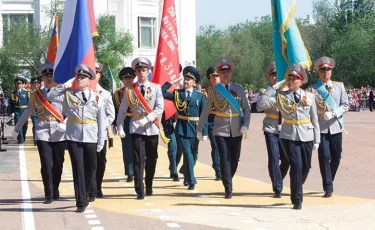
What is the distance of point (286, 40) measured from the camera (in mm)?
13391

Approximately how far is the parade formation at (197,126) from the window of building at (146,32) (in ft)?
161

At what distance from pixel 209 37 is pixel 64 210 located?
117m

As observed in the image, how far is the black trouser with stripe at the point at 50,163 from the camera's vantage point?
1308 centimetres

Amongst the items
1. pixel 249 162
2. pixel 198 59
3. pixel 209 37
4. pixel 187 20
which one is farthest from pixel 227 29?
pixel 249 162

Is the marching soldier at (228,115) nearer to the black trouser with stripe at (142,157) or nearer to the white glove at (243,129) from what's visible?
the white glove at (243,129)

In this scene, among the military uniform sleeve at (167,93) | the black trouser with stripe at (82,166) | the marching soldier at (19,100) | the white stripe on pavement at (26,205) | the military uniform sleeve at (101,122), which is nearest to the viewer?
the white stripe on pavement at (26,205)

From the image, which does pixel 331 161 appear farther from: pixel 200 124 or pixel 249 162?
pixel 249 162

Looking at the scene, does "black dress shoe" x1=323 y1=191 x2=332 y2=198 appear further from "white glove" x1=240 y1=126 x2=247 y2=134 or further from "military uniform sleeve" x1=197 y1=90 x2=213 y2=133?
"military uniform sleeve" x1=197 y1=90 x2=213 y2=133

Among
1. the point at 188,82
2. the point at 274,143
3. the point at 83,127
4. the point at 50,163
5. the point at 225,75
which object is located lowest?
the point at 50,163

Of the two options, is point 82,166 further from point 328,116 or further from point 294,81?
point 328,116

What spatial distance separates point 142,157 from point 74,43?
2.05m

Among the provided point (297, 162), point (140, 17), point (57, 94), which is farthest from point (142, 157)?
point (140, 17)

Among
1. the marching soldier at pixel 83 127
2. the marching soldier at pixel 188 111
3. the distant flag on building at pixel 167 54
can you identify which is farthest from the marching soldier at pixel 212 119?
the marching soldier at pixel 83 127

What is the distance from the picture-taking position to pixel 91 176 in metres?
12.4
